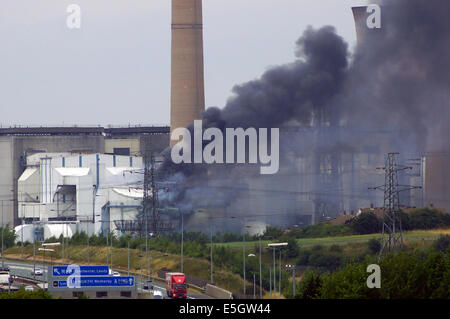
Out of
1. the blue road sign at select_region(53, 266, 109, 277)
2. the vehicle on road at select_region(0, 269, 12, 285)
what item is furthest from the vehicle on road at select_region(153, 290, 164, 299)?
the vehicle on road at select_region(0, 269, 12, 285)

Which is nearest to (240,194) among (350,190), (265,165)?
(265,165)

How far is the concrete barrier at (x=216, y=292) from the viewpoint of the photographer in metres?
50.0

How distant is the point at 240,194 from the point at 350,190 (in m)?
10.5

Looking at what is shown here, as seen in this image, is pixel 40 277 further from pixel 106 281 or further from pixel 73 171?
pixel 73 171

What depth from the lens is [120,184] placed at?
292 feet

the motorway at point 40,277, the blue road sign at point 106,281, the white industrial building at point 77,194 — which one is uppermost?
the white industrial building at point 77,194

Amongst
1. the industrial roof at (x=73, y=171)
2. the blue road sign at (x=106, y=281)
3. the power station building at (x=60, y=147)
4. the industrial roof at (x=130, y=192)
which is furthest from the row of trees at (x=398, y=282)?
the power station building at (x=60, y=147)

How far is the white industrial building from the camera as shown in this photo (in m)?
85.6

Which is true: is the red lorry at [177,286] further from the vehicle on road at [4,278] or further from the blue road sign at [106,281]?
the vehicle on road at [4,278]

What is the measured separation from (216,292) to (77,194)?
1490 inches

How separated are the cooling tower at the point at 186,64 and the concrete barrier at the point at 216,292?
120 ft

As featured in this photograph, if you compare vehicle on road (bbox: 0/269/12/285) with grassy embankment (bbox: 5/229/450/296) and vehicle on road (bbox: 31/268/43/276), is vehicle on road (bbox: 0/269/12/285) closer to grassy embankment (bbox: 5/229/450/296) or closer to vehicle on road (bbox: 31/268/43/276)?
vehicle on road (bbox: 31/268/43/276)
